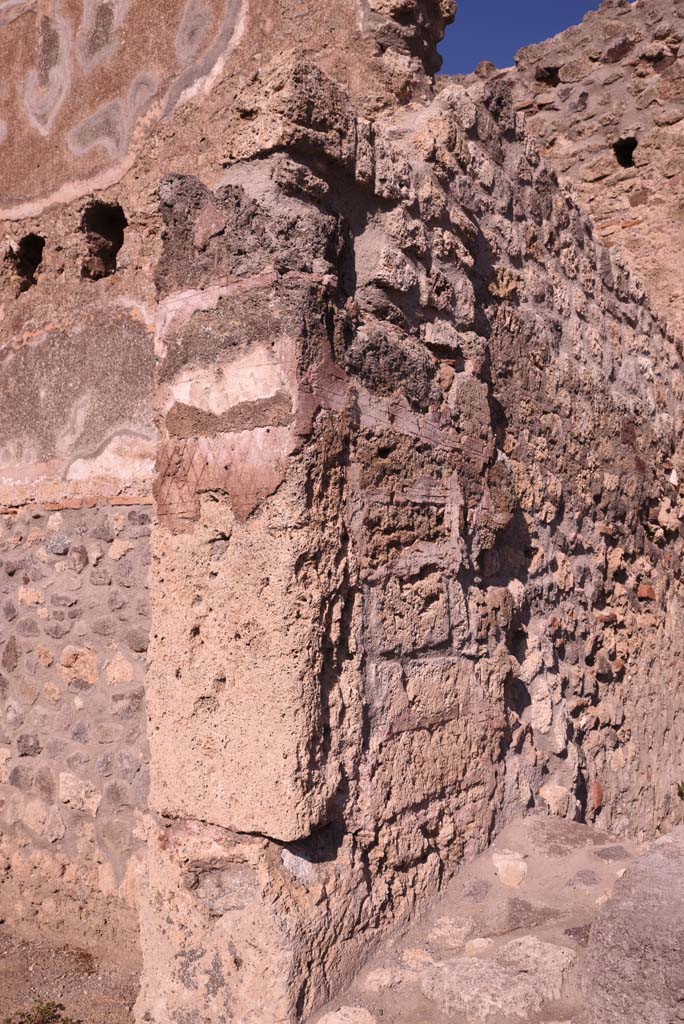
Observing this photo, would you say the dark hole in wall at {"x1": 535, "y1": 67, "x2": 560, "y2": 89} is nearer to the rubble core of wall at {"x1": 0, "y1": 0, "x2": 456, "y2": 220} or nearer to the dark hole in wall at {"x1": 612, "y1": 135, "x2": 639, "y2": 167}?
the dark hole in wall at {"x1": 612, "y1": 135, "x2": 639, "y2": 167}

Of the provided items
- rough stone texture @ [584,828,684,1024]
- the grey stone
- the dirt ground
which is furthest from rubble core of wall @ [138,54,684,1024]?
the grey stone

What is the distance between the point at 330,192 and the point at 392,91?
892mm

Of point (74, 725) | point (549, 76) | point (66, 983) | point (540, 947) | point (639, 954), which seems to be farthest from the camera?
point (549, 76)

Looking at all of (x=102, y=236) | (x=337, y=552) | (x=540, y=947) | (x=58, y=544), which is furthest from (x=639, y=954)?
(x=102, y=236)

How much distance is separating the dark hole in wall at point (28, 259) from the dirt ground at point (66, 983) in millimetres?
2472

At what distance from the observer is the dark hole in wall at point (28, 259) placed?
3.52m

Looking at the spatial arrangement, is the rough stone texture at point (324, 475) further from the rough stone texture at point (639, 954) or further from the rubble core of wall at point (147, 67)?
the rough stone texture at point (639, 954)

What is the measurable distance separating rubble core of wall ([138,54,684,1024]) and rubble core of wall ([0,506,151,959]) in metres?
0.85

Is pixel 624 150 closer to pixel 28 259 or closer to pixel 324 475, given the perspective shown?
pixel 28 259

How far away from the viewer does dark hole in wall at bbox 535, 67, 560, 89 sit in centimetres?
560

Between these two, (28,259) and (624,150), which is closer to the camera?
(28,259)

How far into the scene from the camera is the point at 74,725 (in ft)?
9.95

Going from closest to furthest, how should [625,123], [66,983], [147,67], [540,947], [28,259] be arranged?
[540,947] → [66,983] → [147,67] → [28,259] → [625,123]

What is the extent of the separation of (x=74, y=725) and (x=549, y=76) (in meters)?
4.95
